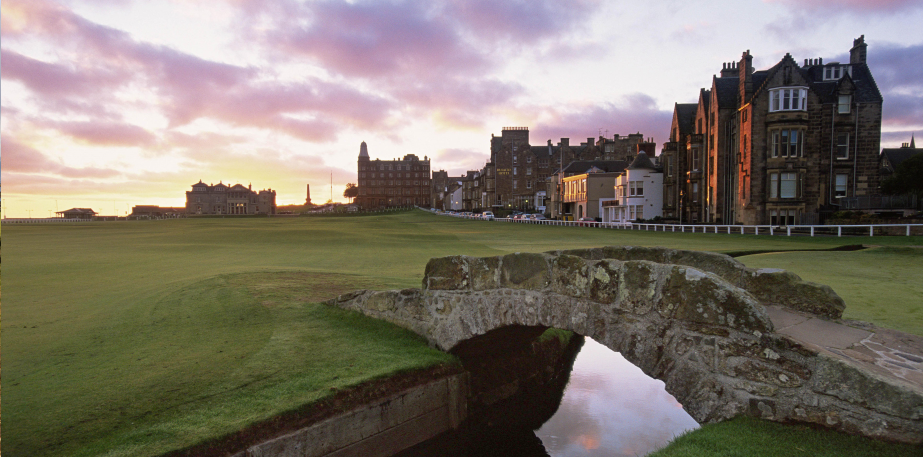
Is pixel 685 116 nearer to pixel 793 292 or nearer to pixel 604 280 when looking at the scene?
pixel 793 292

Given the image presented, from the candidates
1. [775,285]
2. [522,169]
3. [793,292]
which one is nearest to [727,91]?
[775,285]

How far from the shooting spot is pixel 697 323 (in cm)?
626

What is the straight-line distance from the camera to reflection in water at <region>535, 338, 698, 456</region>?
10492mm

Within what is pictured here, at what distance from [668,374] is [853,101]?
46.9 meters

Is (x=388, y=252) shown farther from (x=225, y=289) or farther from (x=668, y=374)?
(x=668, y=374)

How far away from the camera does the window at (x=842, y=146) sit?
1614 inches

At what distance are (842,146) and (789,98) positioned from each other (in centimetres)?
647

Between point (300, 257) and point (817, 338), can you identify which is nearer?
point (817, 338)

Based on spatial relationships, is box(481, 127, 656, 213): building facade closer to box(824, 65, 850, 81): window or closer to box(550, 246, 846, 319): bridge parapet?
box(824, 65, 850, 81): window

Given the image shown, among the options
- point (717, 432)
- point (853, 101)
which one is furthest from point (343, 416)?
point (853, 101)

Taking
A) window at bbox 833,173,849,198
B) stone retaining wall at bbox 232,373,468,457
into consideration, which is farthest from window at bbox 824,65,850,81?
stone retaining wall at bbox 232,373,468,457

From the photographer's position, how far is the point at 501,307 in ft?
29.9

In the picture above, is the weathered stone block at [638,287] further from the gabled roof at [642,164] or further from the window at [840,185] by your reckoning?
the gabled roof at [642,164]

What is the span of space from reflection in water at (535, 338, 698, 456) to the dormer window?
42.7 m
